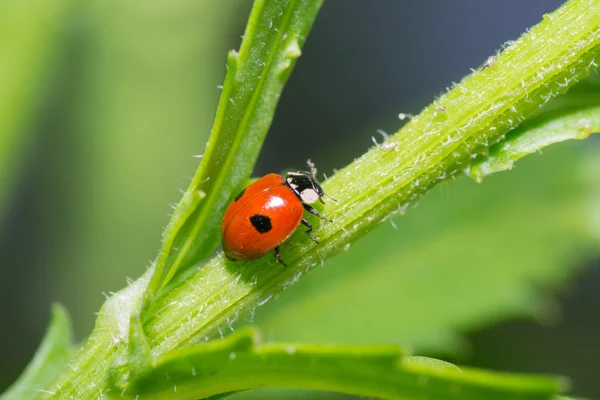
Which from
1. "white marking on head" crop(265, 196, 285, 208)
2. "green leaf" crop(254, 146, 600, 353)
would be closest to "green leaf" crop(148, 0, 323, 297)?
"white marking on head" crop(265, 196, 285, 208)

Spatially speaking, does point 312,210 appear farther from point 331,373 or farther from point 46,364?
point 46,364

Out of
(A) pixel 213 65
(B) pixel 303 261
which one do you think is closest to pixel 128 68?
(A) pixel 213 65

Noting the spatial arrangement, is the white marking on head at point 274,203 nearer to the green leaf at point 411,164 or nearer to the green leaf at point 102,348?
the green leaf at point 411,164

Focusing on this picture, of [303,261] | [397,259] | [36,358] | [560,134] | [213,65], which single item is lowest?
[36,358]

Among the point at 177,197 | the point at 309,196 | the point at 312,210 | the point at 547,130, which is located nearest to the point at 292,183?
the point at 309,196

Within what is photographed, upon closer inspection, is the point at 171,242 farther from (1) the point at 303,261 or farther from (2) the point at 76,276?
(2) the point at 76,276

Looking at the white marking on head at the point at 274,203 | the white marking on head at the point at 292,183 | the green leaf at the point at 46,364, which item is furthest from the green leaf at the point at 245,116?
the white marking on head at the point at 292,183
